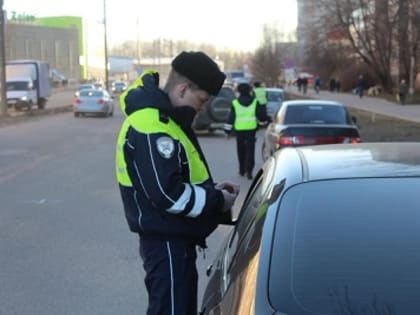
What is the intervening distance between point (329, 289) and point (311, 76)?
3762 inches

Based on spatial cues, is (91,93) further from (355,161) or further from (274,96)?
(355,161)

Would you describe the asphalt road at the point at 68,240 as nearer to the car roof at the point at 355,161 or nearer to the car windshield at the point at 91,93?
the car roof at the point at 355,161

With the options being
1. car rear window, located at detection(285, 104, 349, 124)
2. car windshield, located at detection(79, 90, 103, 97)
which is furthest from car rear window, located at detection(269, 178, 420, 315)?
car windshield, located at detection(79, 90, 103, 97)

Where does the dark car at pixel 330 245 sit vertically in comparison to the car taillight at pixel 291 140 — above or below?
A: above

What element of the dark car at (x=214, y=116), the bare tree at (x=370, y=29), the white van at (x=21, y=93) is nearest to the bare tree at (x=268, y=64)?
the bare tree at (x=370, y=29)

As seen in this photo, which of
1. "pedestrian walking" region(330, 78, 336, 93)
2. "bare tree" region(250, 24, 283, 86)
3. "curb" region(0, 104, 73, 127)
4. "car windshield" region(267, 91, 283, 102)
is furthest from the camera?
"pedestrian walking" region(330, 78, 336, 93)

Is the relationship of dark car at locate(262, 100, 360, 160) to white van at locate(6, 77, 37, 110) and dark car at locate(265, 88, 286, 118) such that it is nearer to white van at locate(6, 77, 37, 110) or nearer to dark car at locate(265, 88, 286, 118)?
dark car at locate(265, 88, 286, 118)

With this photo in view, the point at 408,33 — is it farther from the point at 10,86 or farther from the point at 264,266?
the point at 264,266

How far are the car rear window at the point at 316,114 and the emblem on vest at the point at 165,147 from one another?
9801 mm

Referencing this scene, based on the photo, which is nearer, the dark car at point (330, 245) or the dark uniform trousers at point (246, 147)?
the dark car at point (330, 245)

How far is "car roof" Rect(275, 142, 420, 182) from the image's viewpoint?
9.55 ft

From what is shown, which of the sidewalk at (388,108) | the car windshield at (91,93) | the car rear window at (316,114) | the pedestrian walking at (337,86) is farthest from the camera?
the pedestrian walking at (337,86)

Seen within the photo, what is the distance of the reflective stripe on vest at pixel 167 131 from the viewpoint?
3.33m

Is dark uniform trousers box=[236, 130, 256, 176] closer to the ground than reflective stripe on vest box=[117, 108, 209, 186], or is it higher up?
closer to the ground
